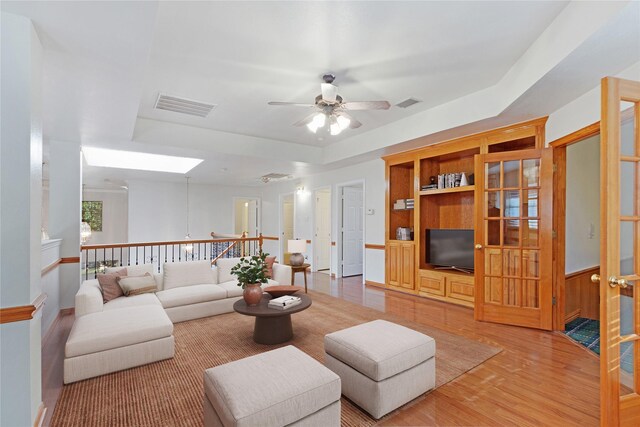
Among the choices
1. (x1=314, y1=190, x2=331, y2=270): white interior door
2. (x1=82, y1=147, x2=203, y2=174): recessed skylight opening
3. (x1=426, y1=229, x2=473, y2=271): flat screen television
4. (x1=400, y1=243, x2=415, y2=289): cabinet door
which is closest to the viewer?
(x1=426, y1=229, x2=473, y2=271): flat screen television

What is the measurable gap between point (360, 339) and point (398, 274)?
3.58 meters

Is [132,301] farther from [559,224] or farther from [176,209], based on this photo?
[176,209]

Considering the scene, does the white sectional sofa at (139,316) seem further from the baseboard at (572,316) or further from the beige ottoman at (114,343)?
the baseboard at (572,316)

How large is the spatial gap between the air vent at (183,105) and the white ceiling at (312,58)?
0.39 ft

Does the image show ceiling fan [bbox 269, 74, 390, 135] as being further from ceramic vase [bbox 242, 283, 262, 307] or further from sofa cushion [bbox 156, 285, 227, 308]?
sofa cushion [bbox 156, 285, 227, 308]

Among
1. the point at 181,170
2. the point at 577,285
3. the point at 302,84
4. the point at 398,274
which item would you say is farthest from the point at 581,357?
the point at 181,170

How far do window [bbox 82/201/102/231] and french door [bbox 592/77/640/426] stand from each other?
13298 mm

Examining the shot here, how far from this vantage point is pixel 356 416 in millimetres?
2102

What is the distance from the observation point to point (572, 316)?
4.11 meters

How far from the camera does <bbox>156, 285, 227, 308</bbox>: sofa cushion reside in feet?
13.0

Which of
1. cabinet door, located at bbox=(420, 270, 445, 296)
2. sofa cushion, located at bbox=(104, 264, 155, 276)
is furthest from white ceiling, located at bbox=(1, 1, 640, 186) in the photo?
cabinet door, located at bbox=(420, 270, 445, 296)

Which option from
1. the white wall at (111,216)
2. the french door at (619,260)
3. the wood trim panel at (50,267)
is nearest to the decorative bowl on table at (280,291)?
the wood trim panel at (50,267)

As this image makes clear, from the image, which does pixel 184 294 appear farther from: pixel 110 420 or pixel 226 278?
pixel 110 420

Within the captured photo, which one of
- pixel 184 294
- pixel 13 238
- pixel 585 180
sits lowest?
pixel 184 294
